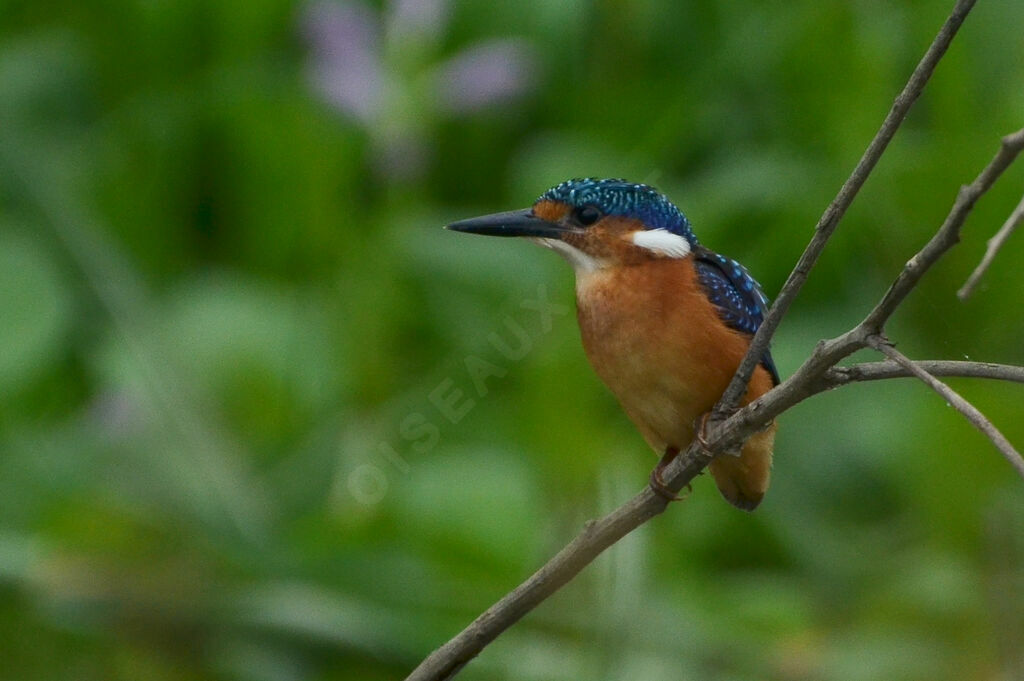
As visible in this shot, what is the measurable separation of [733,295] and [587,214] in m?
0.15

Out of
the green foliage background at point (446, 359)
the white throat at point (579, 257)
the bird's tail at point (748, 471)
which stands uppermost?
the white throat at point (579, 257)

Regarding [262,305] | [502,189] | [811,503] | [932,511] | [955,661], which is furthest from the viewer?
[502,189]

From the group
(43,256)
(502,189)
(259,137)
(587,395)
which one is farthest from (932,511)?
(43,256)

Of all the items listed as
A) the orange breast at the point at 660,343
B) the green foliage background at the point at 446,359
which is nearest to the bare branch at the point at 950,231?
the orange breast at the point at 660,343

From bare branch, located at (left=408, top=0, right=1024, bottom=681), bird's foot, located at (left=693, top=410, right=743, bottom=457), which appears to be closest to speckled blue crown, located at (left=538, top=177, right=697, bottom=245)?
bird's foot, located at (left=693, top=410, right=743, bottom=457)

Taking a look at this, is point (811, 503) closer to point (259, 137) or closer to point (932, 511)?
point (932, 511)

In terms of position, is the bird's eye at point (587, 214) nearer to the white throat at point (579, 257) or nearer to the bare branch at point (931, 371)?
the white throat at point (579, 257)

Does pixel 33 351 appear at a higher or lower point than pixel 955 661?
higher

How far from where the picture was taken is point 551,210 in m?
1.22

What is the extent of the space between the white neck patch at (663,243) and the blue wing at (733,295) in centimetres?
1

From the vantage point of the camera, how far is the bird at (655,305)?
46.3 inches

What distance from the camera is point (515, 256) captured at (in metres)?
2.42

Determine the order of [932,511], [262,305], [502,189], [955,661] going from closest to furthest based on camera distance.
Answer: [955,661] < [932,511] < [262,305] < [502,189]

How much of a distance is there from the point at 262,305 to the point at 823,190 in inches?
38.9
